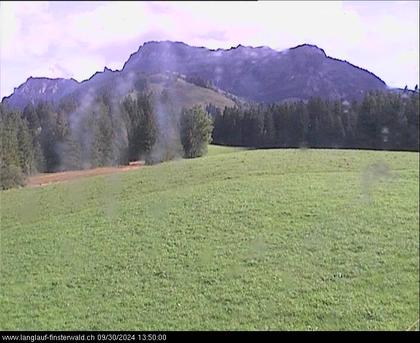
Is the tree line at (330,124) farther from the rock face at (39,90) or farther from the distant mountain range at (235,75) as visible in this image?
the rock face at (39,90)

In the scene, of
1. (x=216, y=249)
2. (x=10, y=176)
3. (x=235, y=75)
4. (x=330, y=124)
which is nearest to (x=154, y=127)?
(x=235, y=75)

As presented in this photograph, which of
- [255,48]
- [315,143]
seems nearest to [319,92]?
[315,143]

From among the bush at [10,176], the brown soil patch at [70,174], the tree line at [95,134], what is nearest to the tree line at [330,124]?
the tree line at [95,134]

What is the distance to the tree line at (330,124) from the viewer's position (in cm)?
560

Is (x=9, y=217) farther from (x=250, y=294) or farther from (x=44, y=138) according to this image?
(x=250, y=294)

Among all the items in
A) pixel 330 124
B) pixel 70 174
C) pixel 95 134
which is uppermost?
pixel 95 134

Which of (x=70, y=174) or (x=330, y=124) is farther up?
(x=330, y=124)

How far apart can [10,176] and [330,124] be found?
13.3 ft

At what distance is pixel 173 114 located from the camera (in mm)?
4738

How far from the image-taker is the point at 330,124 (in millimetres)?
6770

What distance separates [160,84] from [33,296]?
6.72 feet

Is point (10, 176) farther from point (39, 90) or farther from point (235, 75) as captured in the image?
point (235, 75)

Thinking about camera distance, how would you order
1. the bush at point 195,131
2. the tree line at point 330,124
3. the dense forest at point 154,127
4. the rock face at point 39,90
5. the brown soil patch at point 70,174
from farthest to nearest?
the tree line at point 330,124
the bush at point 195,131
the brown soil patch at point 70,174
the dense forest at point 154,127
the rock face at point 39,90

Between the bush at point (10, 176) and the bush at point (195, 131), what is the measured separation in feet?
4.54
